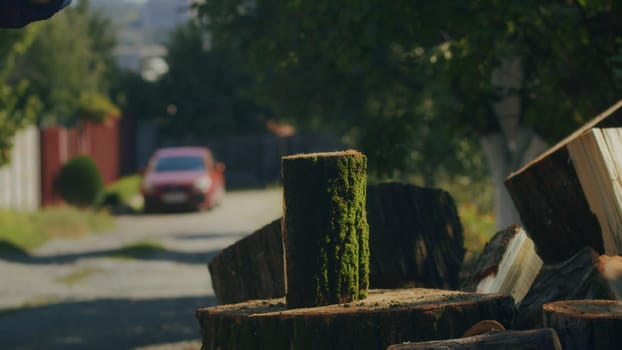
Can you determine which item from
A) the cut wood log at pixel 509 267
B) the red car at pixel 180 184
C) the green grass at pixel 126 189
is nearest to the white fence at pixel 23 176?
the red car at pixel 180 184

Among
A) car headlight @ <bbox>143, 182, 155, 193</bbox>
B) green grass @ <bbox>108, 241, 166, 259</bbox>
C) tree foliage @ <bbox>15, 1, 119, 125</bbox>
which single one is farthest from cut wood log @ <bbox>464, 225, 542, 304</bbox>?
tree foliage @ <bbox>15, 1, 119, 125</bbox>

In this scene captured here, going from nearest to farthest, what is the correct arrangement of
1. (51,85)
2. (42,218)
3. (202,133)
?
(42,218)
(51,85)
(202,133)

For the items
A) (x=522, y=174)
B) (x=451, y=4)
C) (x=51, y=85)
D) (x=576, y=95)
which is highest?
(x=51, y=85)

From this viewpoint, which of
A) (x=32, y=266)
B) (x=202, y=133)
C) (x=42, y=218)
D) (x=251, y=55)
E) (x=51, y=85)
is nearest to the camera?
(x=251, y=55)

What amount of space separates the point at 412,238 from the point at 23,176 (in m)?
17.4

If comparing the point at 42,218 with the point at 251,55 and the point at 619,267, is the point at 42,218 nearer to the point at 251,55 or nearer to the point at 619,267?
the point at 251,55

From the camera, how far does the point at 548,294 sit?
5.81 meters

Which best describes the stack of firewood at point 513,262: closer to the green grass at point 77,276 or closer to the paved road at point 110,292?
the paved road at point 110,292

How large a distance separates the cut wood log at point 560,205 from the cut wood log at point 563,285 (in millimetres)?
136

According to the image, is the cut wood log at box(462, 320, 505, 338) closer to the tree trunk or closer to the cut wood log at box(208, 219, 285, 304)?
the cut wood log at box(208, 219, 285, 304)

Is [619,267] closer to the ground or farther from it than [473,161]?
closer to the ground

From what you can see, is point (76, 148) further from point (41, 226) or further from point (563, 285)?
point (563, 285)

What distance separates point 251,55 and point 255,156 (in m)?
33.3

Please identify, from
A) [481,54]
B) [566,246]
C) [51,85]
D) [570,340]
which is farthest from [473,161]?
[51,85]
